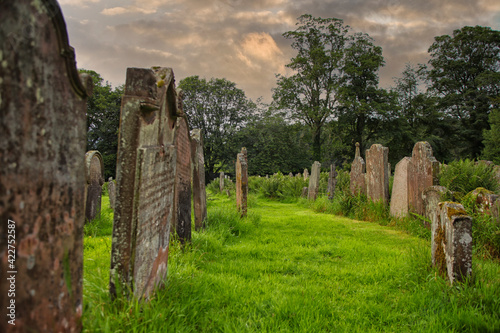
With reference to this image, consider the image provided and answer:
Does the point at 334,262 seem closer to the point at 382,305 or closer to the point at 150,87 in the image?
the point at 382,305

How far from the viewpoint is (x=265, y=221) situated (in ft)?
26.1

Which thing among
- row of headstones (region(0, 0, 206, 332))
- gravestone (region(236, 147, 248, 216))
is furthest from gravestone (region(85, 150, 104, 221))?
row of headstones (region(0, 0, 206, 332))

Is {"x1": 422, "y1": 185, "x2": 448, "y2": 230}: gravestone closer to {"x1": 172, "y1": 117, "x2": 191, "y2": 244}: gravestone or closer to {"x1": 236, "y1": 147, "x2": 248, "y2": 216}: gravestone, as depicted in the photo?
{"x1": 236, "y1": 147, "x2": 248, "y2": 216}: gravestone

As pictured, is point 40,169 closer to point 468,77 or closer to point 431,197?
point 431,197

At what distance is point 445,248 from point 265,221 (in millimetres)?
5049

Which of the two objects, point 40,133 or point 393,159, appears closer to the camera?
point 40,133

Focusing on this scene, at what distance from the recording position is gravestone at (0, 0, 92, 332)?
1.24 metres

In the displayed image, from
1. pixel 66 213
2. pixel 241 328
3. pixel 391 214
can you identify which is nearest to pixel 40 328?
pixel 66 213

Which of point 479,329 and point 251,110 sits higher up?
point 251,110

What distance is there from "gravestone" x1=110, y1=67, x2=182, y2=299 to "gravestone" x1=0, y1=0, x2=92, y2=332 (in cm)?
63

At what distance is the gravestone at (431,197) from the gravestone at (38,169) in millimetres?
6019

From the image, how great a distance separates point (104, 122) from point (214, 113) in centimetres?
1187

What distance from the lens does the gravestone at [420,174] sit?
6.21 meters

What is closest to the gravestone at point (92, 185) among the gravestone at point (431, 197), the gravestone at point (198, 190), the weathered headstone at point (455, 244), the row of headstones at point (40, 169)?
the gravestone at point (198, 190)
